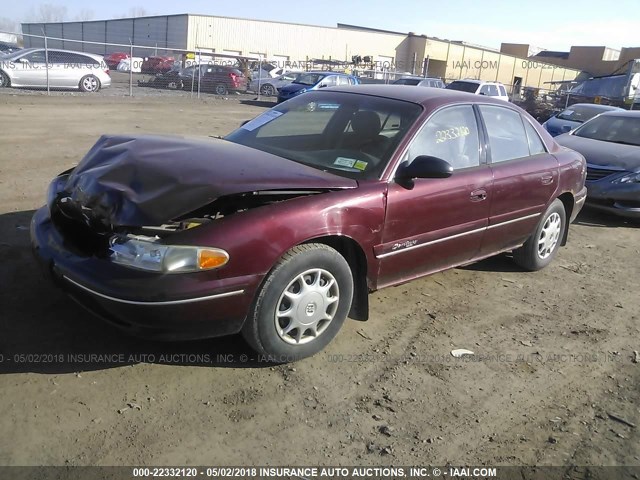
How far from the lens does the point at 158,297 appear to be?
2.89 m

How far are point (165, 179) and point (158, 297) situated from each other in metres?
0.75

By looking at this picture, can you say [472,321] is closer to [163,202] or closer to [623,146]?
[163,202]

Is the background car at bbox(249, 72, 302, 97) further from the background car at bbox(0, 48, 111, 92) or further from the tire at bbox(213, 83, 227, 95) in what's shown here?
the background car at bbox(0, 48, 111, 92)

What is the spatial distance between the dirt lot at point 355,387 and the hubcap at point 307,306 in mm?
212

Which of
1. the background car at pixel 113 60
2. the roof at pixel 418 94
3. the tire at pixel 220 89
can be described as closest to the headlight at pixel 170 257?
the roof at pixel 418 94

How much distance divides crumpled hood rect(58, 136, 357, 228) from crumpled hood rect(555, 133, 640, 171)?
5531 mm

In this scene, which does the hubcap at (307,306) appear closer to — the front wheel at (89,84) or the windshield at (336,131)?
the windshield at (336,131)

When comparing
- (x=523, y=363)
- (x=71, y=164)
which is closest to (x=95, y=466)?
(x=523, y=363)

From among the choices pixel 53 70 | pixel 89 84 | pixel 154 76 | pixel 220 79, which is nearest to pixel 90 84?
pixel 89 84

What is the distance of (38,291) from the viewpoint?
4000 millimetres

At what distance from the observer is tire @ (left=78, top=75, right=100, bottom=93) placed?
66.2ft

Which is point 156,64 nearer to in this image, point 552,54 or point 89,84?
point 89,84

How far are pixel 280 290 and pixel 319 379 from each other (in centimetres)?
60

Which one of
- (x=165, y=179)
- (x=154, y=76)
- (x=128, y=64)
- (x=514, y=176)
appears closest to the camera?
(x=165, y=179)
